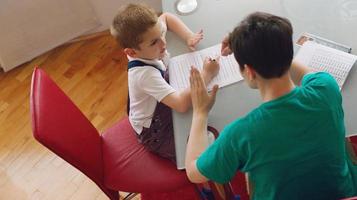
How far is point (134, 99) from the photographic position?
157 cm

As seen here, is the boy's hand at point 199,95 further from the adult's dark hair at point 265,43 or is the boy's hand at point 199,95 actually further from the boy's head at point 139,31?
the adult's dark hair at point 265,43

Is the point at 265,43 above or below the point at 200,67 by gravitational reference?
above

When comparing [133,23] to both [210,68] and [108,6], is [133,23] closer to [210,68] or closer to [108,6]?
[210,68]

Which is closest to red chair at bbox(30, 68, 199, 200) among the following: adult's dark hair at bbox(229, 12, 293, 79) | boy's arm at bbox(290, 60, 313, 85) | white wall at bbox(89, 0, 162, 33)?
boy's arm at bbox(290, 60, 313, 85)

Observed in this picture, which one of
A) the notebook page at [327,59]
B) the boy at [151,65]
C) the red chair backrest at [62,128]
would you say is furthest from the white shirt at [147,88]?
the notebook page at [327,59]


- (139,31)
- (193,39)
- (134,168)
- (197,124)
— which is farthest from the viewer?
(134,168)

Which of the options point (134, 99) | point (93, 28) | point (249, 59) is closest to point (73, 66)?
point (93, 28)

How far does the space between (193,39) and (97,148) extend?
21.5 inches

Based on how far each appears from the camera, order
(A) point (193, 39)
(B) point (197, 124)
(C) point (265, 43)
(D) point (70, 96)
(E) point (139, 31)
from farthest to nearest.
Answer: (D) point (70, 96) → (A) point (193, 39) → (E) point (139, 31) → (B) point (197, 124) → (C) point (265, 43)

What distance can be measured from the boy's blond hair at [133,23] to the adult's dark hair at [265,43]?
Answer: 424 mm

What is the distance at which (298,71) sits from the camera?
53.1 inches

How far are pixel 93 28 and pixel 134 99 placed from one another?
4.30 feet

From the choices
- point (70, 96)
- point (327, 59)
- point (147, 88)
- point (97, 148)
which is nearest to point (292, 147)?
point (327, 59)

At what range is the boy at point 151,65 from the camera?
141 cm
